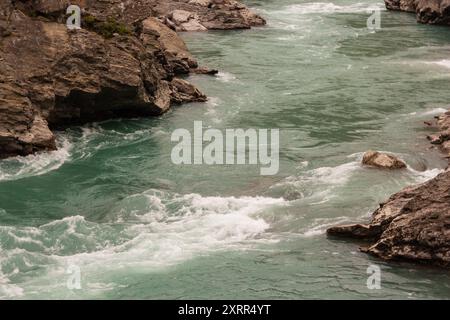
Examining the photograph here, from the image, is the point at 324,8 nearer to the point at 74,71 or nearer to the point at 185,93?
the point at 185,93

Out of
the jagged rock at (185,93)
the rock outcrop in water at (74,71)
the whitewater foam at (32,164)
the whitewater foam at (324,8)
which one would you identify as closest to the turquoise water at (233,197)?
the whitewater foam at (32,164)

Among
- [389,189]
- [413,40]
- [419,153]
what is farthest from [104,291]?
[413,40]

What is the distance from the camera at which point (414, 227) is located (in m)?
18.7

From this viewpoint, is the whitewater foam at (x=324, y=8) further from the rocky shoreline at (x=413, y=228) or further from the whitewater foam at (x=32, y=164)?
the rocky shoreline at (x=413, y=228)

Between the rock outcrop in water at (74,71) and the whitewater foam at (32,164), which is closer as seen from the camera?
the whitewater foam at (32,164)

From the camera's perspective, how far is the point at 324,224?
851 inches

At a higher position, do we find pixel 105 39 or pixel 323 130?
pixel 105 39

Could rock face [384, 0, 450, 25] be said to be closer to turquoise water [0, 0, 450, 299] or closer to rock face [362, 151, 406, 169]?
turquoise water [0, 0, 450, 299]

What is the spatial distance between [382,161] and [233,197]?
5.76m

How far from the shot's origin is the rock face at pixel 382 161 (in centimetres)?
2606

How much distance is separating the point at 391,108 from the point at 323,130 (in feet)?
16.3

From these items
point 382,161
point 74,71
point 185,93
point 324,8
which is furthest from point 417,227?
point 324,8

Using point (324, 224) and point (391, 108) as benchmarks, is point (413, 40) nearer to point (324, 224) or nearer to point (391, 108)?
point (391, 108)

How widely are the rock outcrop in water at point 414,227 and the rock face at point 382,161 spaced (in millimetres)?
5566
